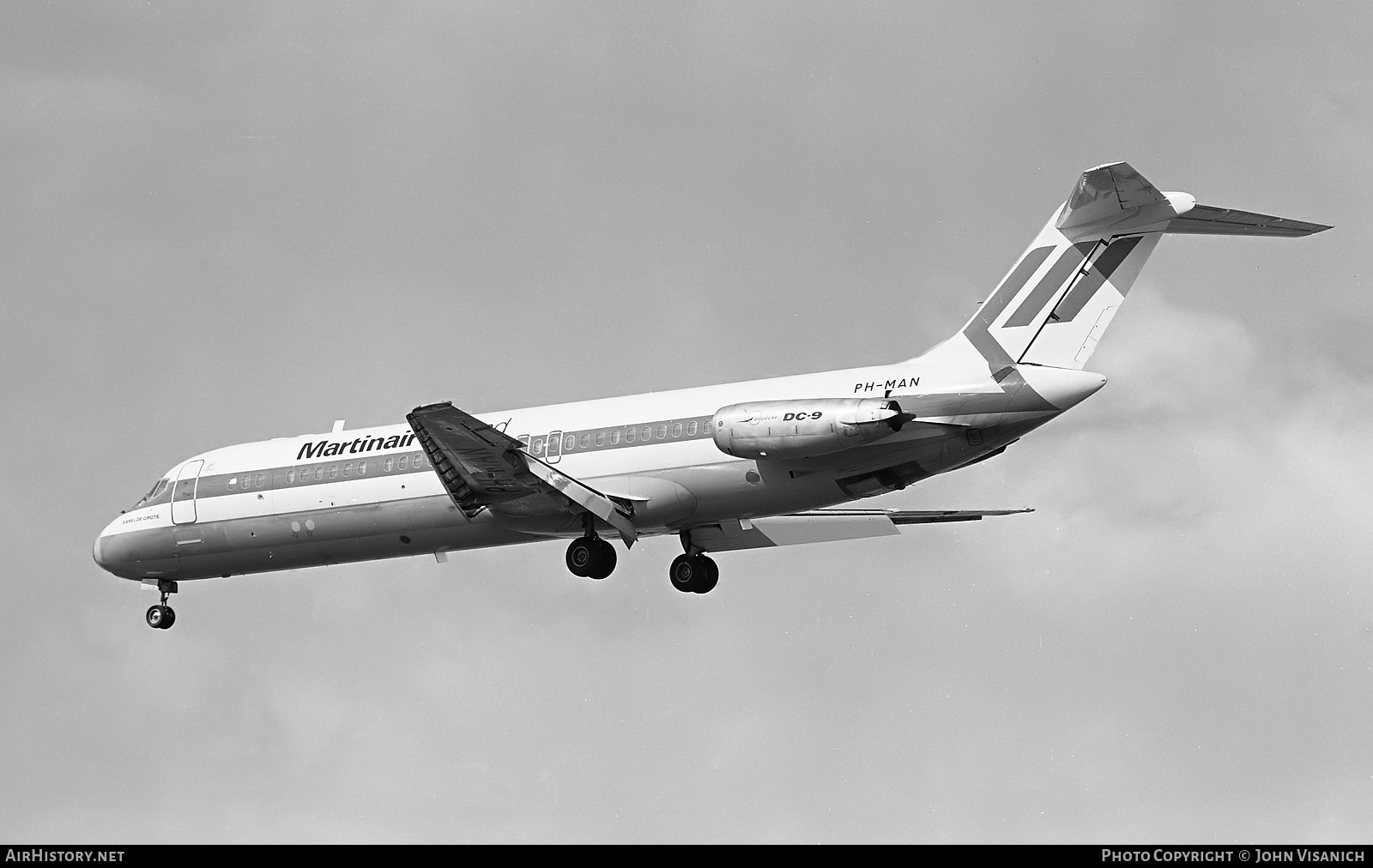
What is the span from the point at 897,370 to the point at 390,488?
1015 centimetres

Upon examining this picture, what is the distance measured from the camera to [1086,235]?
29219 millimetres

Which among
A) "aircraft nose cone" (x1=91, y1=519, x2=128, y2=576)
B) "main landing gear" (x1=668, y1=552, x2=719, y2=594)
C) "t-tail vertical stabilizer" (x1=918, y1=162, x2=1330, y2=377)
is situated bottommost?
"main landing gear" (x1=668, y1=552, x2=719, y2=594)

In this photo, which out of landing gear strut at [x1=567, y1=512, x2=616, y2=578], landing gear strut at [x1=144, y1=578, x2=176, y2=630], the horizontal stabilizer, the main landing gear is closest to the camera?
the horizontal stabilizer

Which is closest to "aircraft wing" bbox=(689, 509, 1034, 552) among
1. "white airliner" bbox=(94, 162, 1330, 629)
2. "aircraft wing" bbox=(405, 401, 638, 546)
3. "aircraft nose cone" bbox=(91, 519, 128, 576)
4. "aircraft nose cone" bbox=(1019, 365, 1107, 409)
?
"white airliner" bbox=(94, 162, 1330, 629)

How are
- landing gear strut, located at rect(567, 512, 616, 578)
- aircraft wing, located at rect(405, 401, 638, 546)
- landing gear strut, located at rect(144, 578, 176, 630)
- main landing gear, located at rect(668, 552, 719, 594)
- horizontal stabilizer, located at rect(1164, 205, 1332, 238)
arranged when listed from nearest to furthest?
horizontal stabilizer, located at rect(1164, 205, 1332, 238) → aircraft wing, located at rect(405, 401, 638, 546) → landing gear strut, located at rect(567, 512, 616, 578) → main landing gear, located at rect(668, 552, 719, 594) → landing gear strut, located at rect(144, 578, 176, 630)

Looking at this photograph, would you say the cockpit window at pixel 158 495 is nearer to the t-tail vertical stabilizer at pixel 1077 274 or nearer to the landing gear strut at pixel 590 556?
the landing gear strut at pixel 590 556

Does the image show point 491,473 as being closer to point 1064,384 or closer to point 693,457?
point 693,457

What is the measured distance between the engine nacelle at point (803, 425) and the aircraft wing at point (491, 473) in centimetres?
309

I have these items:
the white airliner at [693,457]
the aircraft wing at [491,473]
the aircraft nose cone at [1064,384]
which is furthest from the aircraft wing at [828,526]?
the aircraft nose cone at [1064,384]

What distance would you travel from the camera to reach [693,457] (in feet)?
103

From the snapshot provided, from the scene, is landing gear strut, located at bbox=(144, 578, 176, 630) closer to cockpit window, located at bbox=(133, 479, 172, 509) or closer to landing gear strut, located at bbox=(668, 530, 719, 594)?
cockpit window, located at bbox=(133, 479, 172, 509)

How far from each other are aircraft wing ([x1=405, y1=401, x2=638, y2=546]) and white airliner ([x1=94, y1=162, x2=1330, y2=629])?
0.13 ft

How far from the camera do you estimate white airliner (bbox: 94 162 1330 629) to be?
28938mm
